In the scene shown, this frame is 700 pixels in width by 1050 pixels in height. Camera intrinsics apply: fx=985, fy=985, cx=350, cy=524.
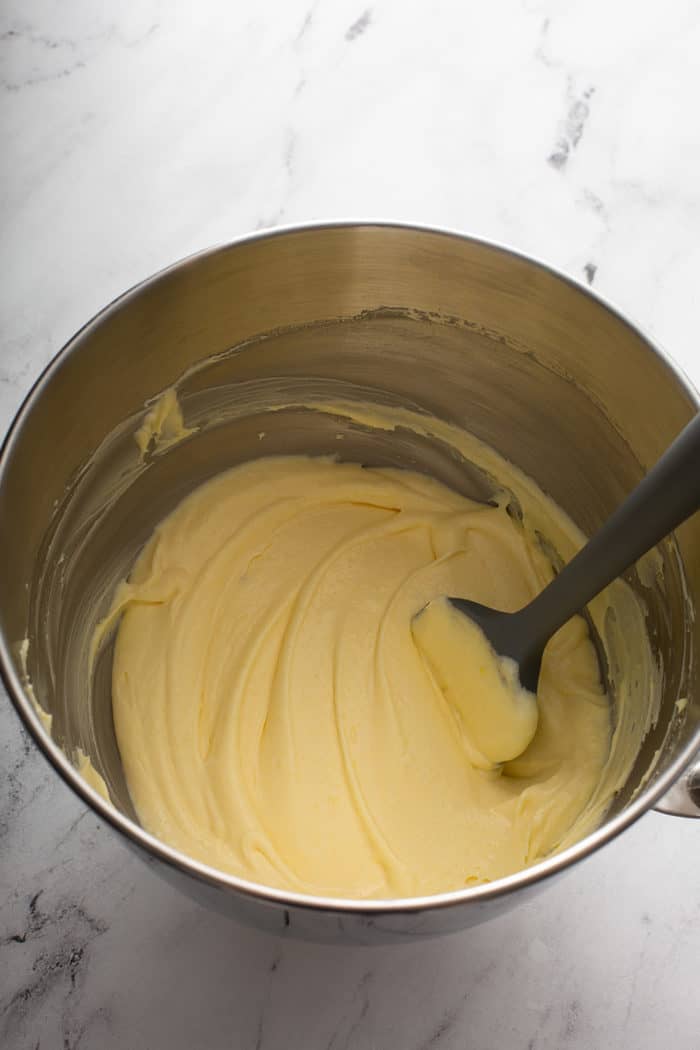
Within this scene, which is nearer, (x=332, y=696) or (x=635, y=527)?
(x=635, y=527)

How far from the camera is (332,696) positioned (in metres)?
1.35

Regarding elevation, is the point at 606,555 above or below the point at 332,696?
above

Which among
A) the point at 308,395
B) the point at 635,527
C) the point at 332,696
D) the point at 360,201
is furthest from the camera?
the point at 360,201

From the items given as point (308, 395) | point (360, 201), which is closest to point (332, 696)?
point (308, 395)

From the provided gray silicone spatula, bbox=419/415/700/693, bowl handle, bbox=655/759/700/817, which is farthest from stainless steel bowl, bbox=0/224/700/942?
gray silicone spatula, bbox=419/415/700/693

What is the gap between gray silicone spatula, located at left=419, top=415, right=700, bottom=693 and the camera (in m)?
0.95

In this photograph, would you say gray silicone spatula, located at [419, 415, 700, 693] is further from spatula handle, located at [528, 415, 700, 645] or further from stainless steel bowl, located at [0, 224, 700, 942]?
stainless steel bowl, located at [0, 224, 700, 942]

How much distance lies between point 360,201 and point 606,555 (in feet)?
2.79

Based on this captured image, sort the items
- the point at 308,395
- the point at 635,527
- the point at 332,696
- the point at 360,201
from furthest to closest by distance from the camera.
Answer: the point at 360,201
the point at 308,395
the point at 332,696
the point at 635,527

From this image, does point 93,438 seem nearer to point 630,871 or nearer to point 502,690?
point 502,690

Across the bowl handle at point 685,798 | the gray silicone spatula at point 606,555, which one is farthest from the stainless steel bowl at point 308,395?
the gray silicone spatula at point 606,555

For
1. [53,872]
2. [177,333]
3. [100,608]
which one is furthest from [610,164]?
[53,872]

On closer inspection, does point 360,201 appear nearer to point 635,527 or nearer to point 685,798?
point 635,527

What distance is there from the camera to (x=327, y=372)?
1429mm
